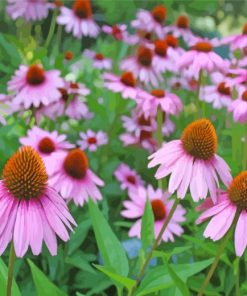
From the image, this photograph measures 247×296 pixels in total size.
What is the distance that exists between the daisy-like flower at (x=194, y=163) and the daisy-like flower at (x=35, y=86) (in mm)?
660

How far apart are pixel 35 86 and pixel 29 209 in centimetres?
88

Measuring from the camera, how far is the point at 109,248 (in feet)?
2.68

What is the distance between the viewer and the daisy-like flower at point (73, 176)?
3.40 feet

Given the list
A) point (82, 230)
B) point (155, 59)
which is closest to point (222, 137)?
point (155, 59)

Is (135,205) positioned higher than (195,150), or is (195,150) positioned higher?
(195,150)

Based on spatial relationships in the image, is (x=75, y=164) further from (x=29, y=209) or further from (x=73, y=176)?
(x=29, y=209)

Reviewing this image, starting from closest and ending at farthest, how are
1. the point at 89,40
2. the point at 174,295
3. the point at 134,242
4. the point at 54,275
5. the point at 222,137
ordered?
the point at 174,295
the point at 54,275
the point at 134,242
the point at 222,137
the point at 89,40

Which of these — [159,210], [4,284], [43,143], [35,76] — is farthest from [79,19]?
[4,284]

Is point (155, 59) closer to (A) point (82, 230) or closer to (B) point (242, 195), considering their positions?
(A) point (82, 230)

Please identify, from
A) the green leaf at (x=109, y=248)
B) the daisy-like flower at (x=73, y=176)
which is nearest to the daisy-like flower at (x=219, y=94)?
the daisy-like flower at (x=73, y=176)

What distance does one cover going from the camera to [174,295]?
2.73ft

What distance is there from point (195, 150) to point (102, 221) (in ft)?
0.63

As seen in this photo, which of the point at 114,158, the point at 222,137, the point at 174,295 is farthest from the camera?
the point at 222,137

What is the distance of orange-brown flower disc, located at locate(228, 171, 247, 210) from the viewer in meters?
0.65
